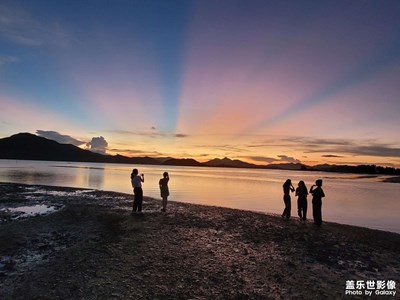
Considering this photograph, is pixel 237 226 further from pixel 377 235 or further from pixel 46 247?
pixel 46 247

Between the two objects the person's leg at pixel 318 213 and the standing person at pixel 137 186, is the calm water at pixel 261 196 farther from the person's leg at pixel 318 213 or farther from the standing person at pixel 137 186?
the standing person at pixel 137 186

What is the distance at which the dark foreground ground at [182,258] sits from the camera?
9617 millimetres

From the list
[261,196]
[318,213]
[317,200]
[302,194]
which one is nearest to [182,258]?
[317,200]

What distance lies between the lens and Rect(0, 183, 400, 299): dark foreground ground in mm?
9617

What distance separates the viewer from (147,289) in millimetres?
9508

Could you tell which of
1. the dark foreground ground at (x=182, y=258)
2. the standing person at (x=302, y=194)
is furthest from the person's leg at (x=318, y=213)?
the standing person at (x=302, y=194)

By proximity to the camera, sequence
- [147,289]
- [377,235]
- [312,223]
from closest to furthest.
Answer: [147,289] < [377,235] < [312,223]

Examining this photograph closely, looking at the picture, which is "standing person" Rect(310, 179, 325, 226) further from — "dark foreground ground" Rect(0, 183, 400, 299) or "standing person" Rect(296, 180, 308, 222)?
"standing person" Rect(296, 180, 308, 222)

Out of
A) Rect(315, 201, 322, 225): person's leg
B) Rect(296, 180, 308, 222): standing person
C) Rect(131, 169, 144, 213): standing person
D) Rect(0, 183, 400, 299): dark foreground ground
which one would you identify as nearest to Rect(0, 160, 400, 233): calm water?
Rect(296, 180, 308, 222): standing person

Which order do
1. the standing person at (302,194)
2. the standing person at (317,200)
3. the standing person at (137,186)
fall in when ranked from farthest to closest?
1. the standing person at (137,186)
2. the standing person at (302,194)
3. the standing person at (317,200)

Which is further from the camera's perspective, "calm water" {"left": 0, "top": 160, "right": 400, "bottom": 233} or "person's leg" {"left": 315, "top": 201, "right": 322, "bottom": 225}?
"calm water" {"left": 0, "top": 160, "right": 400, "bottom": 233}

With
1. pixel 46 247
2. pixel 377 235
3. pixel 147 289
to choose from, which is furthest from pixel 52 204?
pixel 377 235

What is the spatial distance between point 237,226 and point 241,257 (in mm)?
6377

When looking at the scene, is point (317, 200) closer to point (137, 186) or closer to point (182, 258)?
point (182, 258)
